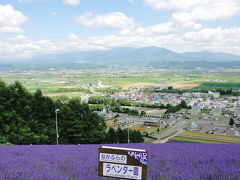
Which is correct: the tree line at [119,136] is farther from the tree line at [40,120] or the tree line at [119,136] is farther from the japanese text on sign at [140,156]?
the japanese text on sign at [140,156]

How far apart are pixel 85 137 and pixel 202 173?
17.1 m

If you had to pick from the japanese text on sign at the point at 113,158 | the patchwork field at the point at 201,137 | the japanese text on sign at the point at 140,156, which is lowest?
the patchwork field at the point at 201,137

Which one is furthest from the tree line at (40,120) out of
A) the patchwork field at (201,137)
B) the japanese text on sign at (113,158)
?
the patchwork field at (201,137)

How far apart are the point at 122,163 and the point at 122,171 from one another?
9cm

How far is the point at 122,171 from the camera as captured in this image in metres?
2.56

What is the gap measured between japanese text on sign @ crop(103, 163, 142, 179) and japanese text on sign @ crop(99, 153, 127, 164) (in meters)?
0.04

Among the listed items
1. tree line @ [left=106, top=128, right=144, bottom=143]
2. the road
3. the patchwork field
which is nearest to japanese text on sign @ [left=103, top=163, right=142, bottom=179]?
tree line @ [left=106, top=128, right=144, bottom=143]

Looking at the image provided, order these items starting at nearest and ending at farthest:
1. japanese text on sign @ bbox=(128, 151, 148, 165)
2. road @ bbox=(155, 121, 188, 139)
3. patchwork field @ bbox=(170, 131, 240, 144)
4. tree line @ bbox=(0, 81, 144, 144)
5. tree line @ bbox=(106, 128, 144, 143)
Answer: japanese text on sign @ bbox=(128, 151, 148, 165) → tree line @ bbox=(0, 81, 144, 144) → tree line @ bbox=(106, 128, 144, 143) → patchwork field @ bbox=(170, 131, 240, 144) → road @ bbox=(155, 121, 188, 139)

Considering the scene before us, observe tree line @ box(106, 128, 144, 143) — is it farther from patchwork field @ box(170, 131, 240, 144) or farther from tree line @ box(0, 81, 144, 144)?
patchwork field @ box(170, 131, 240, 144)

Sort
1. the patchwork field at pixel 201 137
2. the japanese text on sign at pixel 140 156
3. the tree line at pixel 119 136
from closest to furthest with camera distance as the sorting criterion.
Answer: the japanese text on sign at pixel 140 156
the tree line at pixel 119 136
the patchwork field at pixel 201 137

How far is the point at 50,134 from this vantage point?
18375 mm

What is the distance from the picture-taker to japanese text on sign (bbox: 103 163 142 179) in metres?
2.52

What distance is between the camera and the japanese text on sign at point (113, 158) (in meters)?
2.56

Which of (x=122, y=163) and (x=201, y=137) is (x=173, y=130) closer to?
(x=201, y=137)
